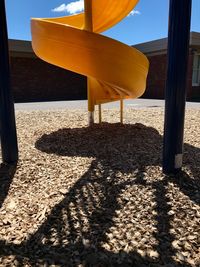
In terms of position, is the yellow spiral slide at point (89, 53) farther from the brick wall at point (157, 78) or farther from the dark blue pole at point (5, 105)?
the brick wall at point (157, 78)

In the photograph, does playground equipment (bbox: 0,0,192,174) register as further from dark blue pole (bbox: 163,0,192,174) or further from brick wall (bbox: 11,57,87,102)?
brick wall (bbox: 11,57,87,102)

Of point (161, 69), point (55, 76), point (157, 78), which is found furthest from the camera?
point (55, 76)

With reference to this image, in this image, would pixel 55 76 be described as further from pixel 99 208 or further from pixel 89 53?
pixel 99 208

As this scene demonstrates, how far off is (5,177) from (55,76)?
59.1ft

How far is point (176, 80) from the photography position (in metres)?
3.12

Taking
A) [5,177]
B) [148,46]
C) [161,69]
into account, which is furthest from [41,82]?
[5,177]

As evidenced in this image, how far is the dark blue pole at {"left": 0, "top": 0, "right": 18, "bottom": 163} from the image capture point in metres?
3.45

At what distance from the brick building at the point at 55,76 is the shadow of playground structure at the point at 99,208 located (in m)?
15.0

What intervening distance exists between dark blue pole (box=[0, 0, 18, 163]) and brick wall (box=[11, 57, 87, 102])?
16.1 meters

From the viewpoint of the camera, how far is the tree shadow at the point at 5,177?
303 centimetres

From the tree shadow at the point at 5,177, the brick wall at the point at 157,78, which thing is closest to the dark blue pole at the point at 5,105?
the tree shadow at the point at 5,177

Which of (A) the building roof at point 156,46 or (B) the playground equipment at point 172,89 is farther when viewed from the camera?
(A) the building roof at point 156,46

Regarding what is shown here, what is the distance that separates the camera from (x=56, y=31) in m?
4.72

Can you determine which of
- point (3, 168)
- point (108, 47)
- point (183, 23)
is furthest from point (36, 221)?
point (108, 47)
